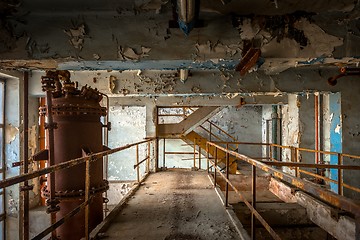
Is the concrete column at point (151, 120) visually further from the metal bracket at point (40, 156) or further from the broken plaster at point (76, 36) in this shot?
the broken plaster at point (76, 36)

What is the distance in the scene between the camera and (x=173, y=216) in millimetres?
3871

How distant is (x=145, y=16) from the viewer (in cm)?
311

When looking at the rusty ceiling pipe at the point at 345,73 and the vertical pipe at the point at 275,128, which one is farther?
the vertical pipe at the point at 275,128

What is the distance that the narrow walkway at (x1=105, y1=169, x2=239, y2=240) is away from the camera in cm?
317

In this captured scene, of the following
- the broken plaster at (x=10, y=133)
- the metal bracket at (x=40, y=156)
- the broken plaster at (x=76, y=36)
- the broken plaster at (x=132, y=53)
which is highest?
the broken plaster at (x=76, y=36)

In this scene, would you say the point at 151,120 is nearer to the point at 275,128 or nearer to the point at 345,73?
the point at 345,73

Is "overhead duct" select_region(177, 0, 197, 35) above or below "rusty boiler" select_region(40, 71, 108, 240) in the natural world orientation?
above

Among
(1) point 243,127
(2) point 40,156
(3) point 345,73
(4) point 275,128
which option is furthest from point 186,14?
(1) point 243,127

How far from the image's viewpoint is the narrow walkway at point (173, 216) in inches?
125

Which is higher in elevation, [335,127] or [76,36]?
Answer: [76,36]

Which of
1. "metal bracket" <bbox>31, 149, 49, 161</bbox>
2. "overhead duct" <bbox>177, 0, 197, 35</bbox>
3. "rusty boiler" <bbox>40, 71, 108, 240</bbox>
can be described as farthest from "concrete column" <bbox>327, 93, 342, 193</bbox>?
"metal bracket" <bbox>31, 149, 49, 161</bbox>

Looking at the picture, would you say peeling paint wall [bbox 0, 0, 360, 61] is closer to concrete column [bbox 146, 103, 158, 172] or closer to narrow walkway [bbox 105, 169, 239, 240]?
narrow walkway [bbox 105, 169, 239, 240]

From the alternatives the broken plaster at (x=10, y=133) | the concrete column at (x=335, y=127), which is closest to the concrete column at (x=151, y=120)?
the broken plaster at (x=10, y=133)

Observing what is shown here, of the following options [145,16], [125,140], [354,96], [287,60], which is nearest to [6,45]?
[145,16]
